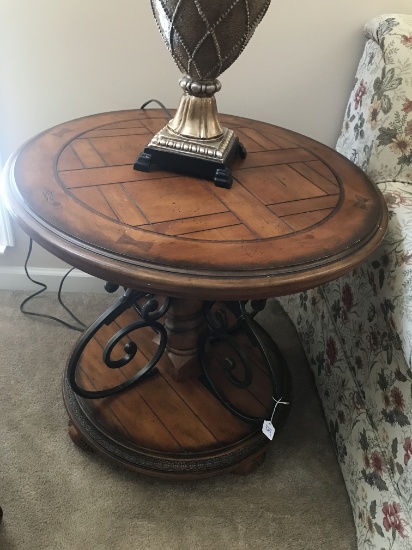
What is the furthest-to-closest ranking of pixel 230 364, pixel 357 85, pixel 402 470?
pixel 357 85 < pixel 230 364 < pixel 402 470

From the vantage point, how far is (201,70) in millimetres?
787

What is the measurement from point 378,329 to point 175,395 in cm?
44

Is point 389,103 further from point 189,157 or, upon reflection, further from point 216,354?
point 216,354

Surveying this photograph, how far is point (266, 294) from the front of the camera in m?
0.63

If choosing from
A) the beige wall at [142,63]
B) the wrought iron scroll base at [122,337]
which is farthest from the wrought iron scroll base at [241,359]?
the beige wall at [142,63]

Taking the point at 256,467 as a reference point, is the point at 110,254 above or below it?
above

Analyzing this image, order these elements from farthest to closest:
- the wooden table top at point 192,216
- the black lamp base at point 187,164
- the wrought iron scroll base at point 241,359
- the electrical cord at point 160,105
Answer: the electrical cord at point 160,105 → the wrought iron scroll base at point 241,359 → the black lamp base at point 187,164 → the wooden table top at point 192,216

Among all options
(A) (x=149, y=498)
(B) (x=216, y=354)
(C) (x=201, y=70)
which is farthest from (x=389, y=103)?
(A) (x=149, y=498)

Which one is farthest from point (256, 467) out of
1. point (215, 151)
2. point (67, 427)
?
point (215, 151)

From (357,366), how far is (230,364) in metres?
0.26

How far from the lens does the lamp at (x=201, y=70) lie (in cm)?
72

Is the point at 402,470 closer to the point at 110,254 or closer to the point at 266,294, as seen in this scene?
the point at 266,294

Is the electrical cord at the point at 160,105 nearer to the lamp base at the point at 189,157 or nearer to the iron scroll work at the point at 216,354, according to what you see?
the lamp base at the point at 189,157

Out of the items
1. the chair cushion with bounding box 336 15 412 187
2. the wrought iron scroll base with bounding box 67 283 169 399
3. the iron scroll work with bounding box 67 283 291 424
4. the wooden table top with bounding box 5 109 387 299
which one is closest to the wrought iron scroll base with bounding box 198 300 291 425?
the iron scroll work with bounding box 67 283 291 424
